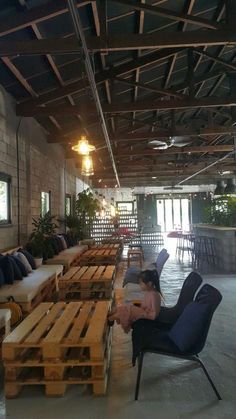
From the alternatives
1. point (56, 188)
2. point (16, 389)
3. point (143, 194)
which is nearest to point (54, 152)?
point (56, 188)

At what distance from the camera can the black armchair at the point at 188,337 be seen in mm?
2572

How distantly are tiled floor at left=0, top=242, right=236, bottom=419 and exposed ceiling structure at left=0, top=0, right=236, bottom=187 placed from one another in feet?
10.3

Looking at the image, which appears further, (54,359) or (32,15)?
(32,15)

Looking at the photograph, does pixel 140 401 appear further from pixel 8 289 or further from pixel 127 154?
pixel 127 154

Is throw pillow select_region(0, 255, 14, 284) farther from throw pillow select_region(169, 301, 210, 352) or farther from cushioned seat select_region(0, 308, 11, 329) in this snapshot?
throw pillow select_region(169, 301, 210, 352)

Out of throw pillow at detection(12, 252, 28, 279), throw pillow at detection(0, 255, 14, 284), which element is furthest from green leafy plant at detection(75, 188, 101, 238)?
throw pillow at detection(0, 255, 14, 284)

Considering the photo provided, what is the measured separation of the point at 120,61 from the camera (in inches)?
230

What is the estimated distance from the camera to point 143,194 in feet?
77.5

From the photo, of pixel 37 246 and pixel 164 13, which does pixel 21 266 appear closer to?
pixel 37 246

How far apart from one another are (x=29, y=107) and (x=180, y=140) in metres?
3.65

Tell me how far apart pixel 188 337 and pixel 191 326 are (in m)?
0.09

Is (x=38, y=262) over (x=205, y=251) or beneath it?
Answer: over

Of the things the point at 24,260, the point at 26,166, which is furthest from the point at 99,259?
the point at 24,260

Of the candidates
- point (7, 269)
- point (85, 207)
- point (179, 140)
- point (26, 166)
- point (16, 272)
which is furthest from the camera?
point (85, 207)
